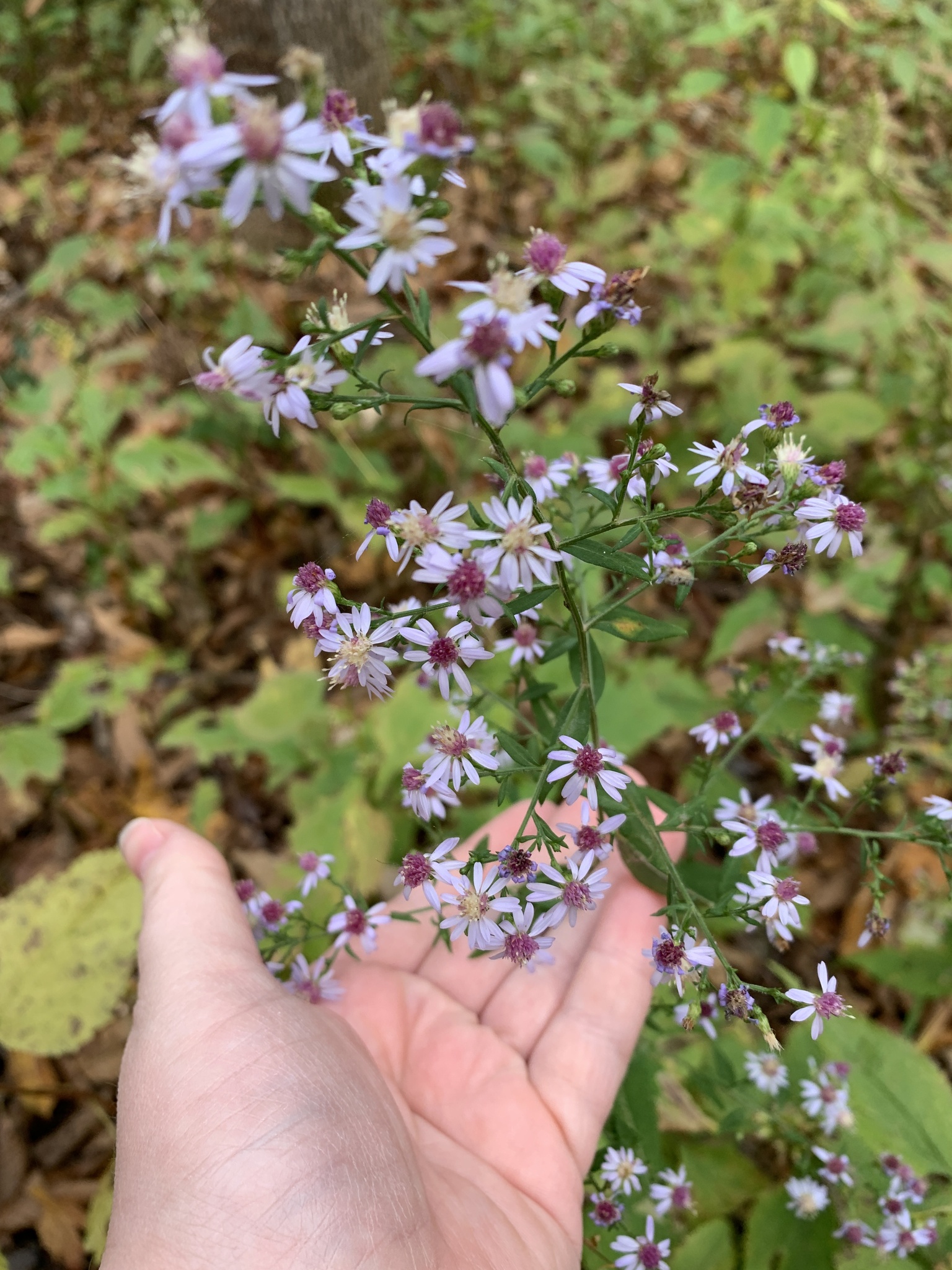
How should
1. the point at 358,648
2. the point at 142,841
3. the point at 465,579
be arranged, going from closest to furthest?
the point at 465,579 < the point at 358,648 < the point at 142,841

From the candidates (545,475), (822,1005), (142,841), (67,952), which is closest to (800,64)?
(545,475)

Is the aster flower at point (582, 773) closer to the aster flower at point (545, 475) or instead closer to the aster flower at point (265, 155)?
the aster flower at point (545, 475)

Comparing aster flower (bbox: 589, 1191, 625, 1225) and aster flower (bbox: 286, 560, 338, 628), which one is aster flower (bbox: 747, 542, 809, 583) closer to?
aster flower (bbox: 286, 560, 338, 628)

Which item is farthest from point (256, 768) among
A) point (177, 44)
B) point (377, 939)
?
point (177, 44)

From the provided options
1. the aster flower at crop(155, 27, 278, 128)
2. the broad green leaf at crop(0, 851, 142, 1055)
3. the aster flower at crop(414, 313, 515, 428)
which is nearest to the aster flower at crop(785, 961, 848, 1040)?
the aster flower at crop(414, 313, 515, 428)

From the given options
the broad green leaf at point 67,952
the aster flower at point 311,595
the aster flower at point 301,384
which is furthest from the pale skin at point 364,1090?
the aster flower at point 301,384

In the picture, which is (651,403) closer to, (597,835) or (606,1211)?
(597,835)
